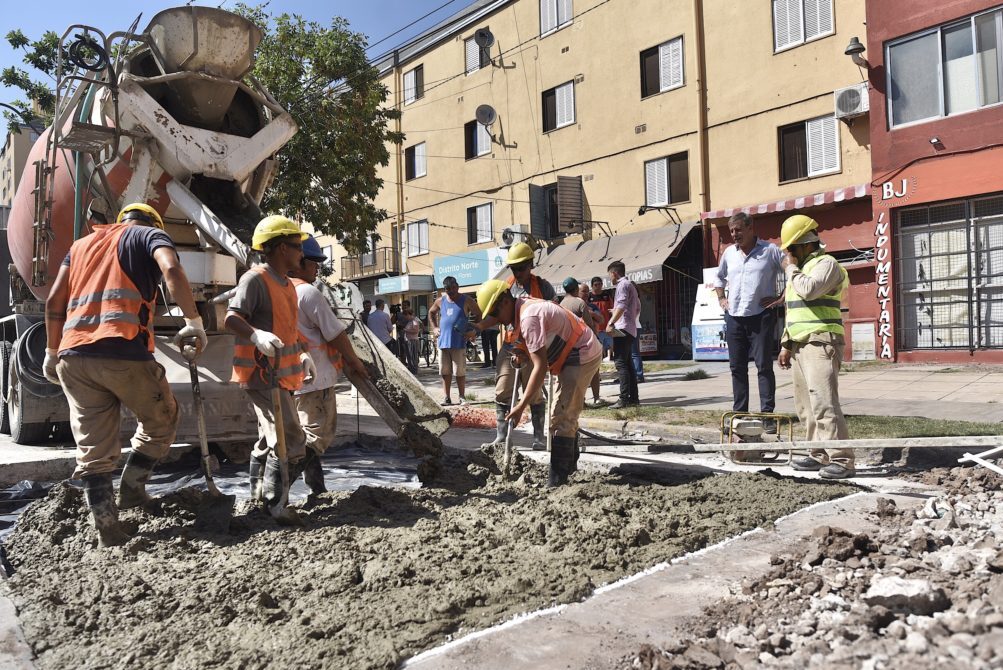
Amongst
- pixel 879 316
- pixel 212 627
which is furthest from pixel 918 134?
pixel 212 627

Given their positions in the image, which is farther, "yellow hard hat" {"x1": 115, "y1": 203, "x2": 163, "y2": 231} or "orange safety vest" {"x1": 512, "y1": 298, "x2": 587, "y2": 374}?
"orange safety vest" {"x1": 512, "y1": 298, "x2": 587, "y2": 374}

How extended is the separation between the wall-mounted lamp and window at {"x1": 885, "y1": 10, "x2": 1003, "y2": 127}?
0.40 metres

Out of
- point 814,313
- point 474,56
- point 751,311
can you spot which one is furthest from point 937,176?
point 474,56

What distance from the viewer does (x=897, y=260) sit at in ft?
45.8

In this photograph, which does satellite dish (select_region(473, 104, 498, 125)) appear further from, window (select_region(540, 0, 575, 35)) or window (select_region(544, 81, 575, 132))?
window (select_region(540, 0, 575, 35))

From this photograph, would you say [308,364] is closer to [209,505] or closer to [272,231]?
[272,231]

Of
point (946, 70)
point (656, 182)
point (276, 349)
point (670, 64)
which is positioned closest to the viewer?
point (276, 349)

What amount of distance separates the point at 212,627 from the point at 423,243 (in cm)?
2462

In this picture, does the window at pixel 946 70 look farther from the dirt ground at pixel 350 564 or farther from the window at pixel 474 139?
the window at pixel 474 139

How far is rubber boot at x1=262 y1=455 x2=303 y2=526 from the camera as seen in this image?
3.98 metres

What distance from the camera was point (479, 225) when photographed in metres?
24.4

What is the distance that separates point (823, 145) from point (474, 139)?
11.8m

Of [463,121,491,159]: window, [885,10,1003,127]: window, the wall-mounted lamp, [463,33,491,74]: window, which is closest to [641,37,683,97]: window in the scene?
the wall-mounted lamp

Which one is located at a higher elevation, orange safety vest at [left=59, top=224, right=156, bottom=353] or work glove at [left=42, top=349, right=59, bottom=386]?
orange safety vest at [left=59, top=224, right=156, bottom=353]
